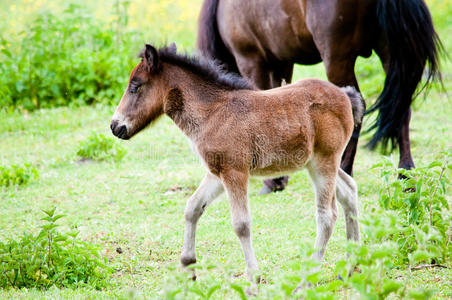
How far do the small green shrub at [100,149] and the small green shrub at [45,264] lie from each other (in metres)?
3.79

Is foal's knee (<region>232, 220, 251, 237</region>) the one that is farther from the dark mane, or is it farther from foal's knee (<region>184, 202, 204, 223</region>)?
the dark mane

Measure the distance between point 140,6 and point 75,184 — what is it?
10.7 m

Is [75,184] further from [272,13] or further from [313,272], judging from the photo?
[313,272]

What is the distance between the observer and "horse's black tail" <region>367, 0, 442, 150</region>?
17.3 feet

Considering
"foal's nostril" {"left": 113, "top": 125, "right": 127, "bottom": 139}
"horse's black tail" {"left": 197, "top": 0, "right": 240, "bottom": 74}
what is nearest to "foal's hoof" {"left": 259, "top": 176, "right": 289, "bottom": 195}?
"horse's black tail" {"left": 197, "top": 0, "right": 240, "bottom": 74}

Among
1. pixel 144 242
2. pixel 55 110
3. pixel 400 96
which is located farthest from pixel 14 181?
pixel 400 96

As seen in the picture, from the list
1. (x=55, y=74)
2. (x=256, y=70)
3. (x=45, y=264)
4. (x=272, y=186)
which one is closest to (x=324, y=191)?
(x=45, y=264)

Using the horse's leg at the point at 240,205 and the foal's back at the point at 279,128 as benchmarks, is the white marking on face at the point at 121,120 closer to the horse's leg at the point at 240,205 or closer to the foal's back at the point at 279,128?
the foal's back at the point at 279,128

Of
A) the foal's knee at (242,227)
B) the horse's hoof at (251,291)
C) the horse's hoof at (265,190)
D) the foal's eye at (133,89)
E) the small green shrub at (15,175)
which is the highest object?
the foal's eye at (133,89)

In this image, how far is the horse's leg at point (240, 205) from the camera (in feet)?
12.0

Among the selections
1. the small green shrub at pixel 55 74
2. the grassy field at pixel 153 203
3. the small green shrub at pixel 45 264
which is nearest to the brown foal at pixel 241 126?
the grassy field at pixel 153 203

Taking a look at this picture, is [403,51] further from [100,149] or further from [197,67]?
[100,149]

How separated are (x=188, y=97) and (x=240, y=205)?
86 cm

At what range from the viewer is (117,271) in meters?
4.44
